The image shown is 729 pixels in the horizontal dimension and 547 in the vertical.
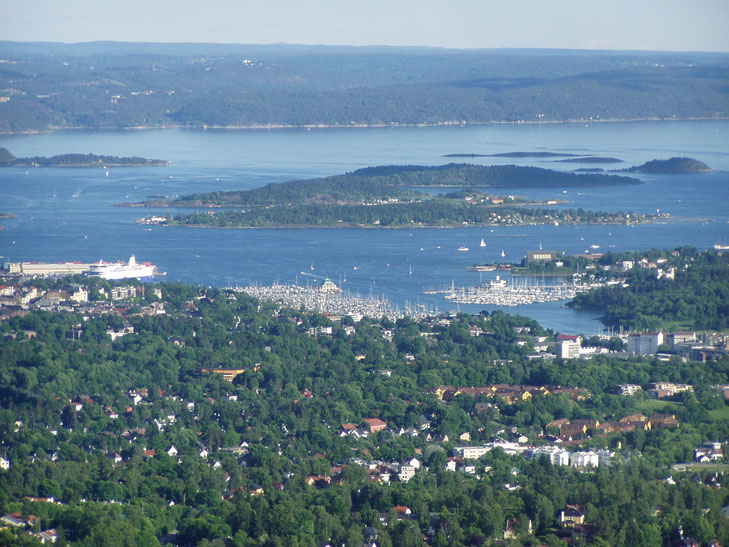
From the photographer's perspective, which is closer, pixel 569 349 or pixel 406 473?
pixel 406 473

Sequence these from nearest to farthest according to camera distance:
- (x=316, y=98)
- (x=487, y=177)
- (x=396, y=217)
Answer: (x=396, y=217) → (x=487, y=177) → (x=316, y=98)

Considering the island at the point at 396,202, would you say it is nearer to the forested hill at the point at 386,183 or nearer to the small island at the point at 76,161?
the forested hill at the point at 386,183

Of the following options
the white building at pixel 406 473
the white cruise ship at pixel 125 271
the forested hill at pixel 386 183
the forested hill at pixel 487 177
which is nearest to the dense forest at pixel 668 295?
the white cruise ship at pixel 125 271

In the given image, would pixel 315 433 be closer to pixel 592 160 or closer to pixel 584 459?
pixel 584 459

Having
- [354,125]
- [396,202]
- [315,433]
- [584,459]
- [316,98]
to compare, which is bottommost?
[584,459]

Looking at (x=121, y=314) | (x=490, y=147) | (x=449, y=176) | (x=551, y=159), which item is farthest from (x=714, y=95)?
(x=121, y=314)

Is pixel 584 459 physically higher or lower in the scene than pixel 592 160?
lower

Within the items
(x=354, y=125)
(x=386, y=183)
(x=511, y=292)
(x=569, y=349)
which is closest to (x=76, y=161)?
(x=386, y=183)
